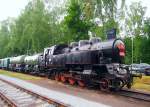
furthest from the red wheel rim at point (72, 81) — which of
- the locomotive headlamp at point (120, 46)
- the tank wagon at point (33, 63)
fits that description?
the tank wagon at point (33, 63)

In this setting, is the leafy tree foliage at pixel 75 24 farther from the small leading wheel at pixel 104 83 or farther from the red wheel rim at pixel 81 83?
the small leading wheel at pixel 104 83

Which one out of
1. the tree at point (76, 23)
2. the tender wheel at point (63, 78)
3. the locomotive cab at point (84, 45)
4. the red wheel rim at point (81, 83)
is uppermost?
the tree at point (76, 23)

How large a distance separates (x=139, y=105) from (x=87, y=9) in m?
32.1

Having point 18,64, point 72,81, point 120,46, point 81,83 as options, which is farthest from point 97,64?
point 18,64

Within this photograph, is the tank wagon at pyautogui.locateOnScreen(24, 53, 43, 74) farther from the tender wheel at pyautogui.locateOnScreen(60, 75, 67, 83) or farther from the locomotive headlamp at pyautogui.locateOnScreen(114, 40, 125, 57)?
the locomotive headlamp at pyautogui.locateOnScreen(114, 40, 125, 57)

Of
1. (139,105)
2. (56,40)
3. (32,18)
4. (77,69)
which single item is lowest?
(139,105)

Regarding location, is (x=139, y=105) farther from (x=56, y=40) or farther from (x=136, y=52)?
(x=136, y=52)

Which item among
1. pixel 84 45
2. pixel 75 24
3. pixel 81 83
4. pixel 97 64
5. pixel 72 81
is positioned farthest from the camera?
pixel 75 24

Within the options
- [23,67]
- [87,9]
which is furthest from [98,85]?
[23,67]

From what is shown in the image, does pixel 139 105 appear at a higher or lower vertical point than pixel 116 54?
lower

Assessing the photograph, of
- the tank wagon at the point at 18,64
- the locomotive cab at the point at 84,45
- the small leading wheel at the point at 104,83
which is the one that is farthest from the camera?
the tank wagon at the point at 18,64

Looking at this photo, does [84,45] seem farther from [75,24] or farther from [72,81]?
[75,24]

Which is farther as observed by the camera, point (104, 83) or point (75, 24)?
point (75, 24)

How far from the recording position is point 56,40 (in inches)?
2400
